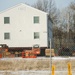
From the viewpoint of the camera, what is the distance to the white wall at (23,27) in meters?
52.5

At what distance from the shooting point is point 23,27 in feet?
175

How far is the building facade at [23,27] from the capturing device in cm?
5250

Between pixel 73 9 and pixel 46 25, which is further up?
pixel 73 9

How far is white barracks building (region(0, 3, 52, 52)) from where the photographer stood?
172 ft

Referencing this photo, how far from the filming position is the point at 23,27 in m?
53.3

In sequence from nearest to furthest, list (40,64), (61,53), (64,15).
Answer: (40,64) < (61,53) < (64,15)

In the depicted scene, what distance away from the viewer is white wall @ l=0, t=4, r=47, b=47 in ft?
172

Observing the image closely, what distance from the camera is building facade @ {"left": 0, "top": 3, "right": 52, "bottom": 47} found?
5250cm

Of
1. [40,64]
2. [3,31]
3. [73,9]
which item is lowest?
[40,64]

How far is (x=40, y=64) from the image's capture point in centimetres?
2562

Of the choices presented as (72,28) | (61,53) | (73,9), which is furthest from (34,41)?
(73,9)

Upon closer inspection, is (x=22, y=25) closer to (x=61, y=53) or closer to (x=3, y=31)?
(x=3, y=31)

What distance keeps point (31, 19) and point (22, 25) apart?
65.4 inches

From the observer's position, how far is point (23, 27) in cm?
5331
